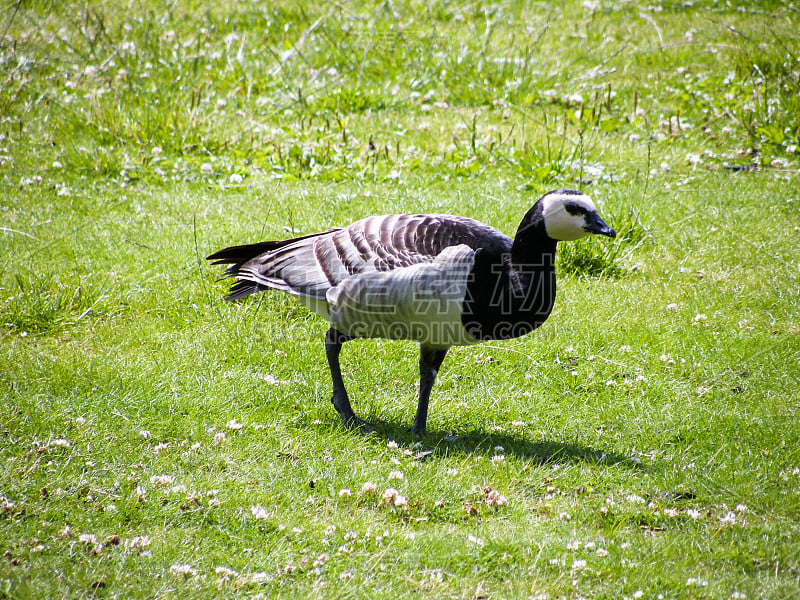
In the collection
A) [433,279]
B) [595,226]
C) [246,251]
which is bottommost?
[246,251]

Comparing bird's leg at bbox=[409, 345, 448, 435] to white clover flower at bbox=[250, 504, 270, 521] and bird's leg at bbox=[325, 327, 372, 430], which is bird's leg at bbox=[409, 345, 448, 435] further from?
white clover flower at bbox=[250, 504, 270, 521]

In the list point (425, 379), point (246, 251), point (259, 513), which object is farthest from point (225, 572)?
point (246, 251)

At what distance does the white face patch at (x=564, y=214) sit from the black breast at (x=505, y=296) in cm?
18

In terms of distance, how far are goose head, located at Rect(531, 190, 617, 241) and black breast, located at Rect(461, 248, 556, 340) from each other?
18 cm

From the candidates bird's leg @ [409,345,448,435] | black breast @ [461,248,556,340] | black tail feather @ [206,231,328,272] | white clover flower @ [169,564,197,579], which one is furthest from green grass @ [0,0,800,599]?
black breast @ [461,248,556,340]

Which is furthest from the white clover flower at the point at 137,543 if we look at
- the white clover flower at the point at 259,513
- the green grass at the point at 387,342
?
the white clover flower at the point at 259,513

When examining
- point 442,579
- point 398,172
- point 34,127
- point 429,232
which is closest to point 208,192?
point 398,172

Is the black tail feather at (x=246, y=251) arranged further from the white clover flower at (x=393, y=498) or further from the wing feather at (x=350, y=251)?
the white clover flower at (x=393, y=498)

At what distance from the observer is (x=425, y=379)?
173 inches

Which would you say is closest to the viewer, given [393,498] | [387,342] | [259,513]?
[259,513]

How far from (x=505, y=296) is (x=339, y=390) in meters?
1.16

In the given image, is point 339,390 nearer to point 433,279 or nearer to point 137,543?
point 433,279

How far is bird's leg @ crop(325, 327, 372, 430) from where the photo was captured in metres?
4.39

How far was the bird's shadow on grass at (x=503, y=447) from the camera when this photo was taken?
4074 millimetres
